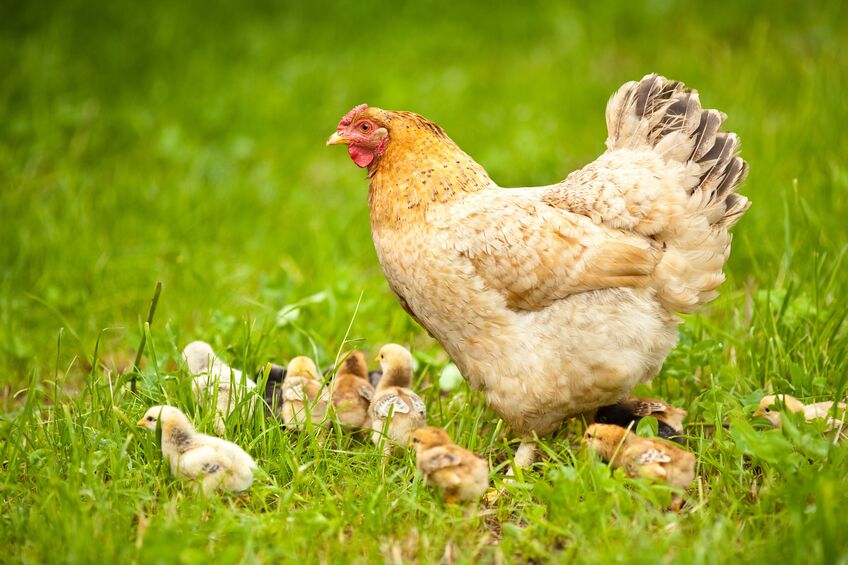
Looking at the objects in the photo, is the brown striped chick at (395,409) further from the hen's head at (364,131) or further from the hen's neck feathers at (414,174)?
the hen's head at (364,131)

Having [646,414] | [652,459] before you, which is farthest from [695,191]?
[652,459]

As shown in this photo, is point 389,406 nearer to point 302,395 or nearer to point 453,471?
point 302,395

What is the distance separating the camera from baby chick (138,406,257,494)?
10.9 feet

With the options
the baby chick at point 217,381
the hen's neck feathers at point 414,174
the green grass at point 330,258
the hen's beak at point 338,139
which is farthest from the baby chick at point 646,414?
the hen's beak at point 338,139

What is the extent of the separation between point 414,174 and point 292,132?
15.0 ft

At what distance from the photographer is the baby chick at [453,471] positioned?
3254mm

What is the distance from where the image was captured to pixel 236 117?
812 centimetres

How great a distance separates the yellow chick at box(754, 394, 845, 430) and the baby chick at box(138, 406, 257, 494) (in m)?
2.23

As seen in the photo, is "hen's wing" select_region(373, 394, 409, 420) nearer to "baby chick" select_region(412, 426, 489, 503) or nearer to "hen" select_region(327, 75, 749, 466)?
"hen" select_region(327, 75, 749, 466)

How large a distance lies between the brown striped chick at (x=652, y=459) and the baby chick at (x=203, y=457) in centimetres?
144

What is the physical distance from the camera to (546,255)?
363 centimetres

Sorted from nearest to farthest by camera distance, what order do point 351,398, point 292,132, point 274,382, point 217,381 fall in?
point 217,381 → point 351,398 → point 274,382 → point 292,132

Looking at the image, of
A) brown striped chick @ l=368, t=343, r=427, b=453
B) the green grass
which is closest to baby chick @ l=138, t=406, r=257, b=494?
the green grass

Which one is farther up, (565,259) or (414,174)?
(414,174)
